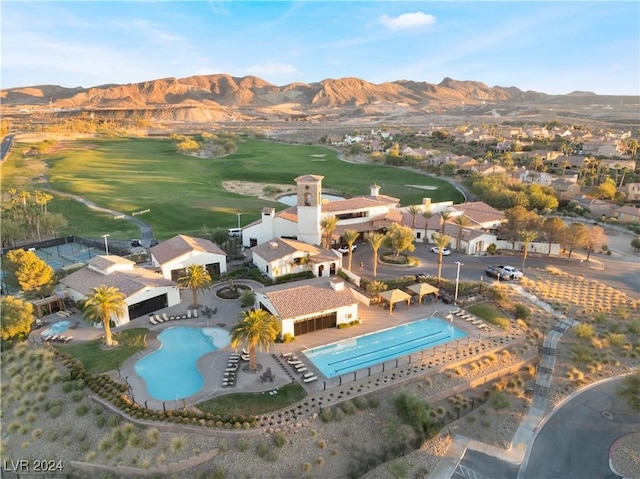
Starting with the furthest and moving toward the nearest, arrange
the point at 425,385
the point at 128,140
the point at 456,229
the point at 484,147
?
the point at 128,140, the point at 484,147, the point at 456,229, the point at 425,385

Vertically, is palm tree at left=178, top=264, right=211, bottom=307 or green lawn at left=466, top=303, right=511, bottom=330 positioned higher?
palm tree at left=178, top=264, right=211, bottom=307

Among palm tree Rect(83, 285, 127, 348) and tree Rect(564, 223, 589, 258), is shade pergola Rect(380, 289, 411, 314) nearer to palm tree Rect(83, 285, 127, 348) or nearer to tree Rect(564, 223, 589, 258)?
palm tree Rect(83, 285, 127, 348)

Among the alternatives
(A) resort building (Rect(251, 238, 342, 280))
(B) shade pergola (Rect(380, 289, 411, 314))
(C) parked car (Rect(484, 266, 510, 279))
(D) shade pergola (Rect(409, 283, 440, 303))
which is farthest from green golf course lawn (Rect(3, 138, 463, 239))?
(D) shade pergola (Rect(409, 283, 440, 303))

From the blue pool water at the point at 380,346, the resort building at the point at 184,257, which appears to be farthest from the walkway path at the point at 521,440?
the resort building at the point at 184,257

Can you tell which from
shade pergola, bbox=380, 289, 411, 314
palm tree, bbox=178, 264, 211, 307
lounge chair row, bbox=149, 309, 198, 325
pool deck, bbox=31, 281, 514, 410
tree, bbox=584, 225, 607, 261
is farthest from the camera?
tree, bbox=584, 225, 607, 261

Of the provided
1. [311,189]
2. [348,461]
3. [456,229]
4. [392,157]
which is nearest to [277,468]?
[348,461]

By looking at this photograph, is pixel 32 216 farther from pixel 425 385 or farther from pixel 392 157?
pixel 392 157
